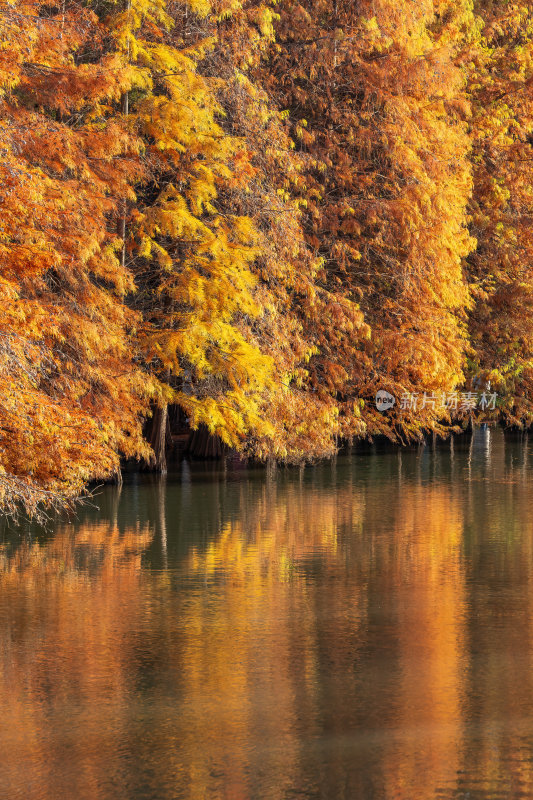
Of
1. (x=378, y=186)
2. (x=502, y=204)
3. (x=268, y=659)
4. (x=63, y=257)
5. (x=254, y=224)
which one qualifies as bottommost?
(x=268, y=659)

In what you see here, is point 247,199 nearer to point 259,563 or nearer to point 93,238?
point 93,238

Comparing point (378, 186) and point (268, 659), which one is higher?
point (378, 186)

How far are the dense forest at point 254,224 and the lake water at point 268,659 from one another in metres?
2.93

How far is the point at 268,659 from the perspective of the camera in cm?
1144

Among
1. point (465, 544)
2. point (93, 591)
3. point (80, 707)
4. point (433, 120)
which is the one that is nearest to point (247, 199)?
point (433, 120)

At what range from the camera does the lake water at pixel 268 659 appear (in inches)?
326

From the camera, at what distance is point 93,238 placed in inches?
1006

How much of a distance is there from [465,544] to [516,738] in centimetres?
1077

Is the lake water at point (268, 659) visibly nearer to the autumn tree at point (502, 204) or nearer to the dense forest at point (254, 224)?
the dense forest at point (254, 224)

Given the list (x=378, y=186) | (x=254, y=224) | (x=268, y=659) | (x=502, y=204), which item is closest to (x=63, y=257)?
(x=254, y=224)

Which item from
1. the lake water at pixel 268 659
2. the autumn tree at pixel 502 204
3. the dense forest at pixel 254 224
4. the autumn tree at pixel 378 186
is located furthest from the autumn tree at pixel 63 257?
the autumn tree at pixel 502 204

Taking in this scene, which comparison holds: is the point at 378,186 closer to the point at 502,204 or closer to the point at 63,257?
the point at 502,204

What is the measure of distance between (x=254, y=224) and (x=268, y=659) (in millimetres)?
20610

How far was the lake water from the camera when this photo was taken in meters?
8.27
